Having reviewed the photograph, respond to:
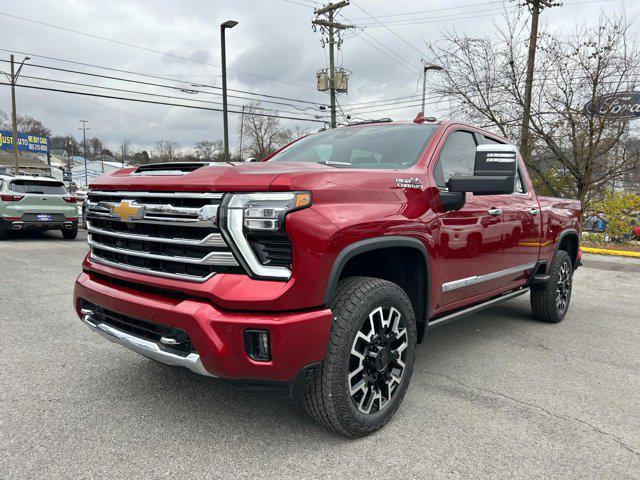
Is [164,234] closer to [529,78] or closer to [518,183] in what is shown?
[518,183]

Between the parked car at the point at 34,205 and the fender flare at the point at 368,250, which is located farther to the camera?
the parked car at the point at 34,205

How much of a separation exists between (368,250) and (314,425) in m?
1.08

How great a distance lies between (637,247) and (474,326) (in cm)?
1008

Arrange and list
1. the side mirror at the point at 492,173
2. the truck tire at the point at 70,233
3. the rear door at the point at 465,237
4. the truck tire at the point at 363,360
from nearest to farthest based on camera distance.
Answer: the truck tire at the point at 363,360 < the side mirror at the point at 492,173 < the rear door at the point at 465,237 < the truck tire at the point at 70,233

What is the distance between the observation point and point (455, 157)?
3.54m

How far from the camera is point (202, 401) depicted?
2.96m

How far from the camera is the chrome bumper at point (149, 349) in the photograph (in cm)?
221

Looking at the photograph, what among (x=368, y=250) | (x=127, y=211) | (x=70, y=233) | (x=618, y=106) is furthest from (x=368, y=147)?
(x=618, y=106)

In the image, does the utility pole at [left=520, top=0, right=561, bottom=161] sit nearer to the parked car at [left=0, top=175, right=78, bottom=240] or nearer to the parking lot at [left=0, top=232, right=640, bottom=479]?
the parking lot at [left=0, top=232, right=640, bottom=479]

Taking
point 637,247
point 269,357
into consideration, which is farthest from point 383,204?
point 637,247

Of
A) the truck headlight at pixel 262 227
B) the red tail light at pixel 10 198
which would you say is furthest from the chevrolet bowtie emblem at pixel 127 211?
the red tail light at pixel 10 198

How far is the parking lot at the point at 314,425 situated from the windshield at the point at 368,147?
1.61 metres

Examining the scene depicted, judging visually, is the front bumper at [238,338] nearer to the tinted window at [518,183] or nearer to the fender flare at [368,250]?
the fender flare at [368,250]

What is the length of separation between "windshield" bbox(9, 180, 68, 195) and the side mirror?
11.1m
